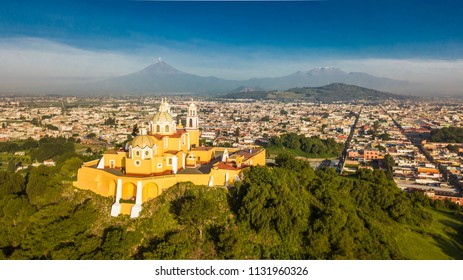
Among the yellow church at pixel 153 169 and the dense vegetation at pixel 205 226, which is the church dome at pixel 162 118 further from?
the dense vegetation at pixel 205 226

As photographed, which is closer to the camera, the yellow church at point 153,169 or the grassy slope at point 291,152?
the yellow church at point 153,169

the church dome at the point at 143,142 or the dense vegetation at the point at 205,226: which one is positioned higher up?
the church dome at the point at 143,142

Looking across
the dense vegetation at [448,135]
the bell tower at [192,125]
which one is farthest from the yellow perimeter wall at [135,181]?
the dense vegetation at [448,135]

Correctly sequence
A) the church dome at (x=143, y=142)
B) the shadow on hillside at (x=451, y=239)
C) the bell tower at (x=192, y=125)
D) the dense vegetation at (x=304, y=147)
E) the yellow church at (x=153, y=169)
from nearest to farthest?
the yellow church at (x=153, y=169) → the church dome at (x=143, y=142) → the shadow on hillside at (x=451, y=239) → the bell tower at (x=192, y=125) → the dense vegetation at (x=304, y=147)

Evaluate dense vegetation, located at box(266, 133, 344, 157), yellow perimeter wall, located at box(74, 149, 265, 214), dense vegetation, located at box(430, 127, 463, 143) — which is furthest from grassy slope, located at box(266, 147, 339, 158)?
yellow perimeter wall, located at box(74, 149, 265, 214)

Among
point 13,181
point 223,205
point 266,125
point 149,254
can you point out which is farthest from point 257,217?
point 266,125

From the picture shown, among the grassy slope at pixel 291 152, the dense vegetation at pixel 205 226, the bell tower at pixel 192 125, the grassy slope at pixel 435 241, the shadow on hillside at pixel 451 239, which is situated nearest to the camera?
the dense vegetation at pixel 205 226
